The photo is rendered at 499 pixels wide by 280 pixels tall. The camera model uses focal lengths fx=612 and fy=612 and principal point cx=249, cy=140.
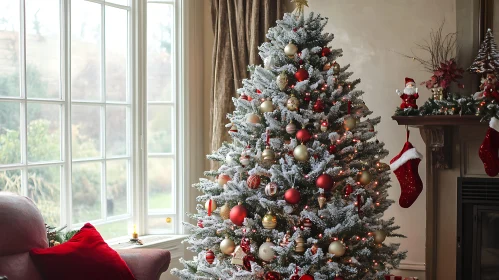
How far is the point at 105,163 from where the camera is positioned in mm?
4047

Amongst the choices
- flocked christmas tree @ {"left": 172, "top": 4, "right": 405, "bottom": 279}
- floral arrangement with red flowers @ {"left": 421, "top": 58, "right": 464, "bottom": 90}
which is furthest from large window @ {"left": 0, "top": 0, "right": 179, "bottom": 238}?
floral arrangement with red flowers @ {"left": 421, "top": 58, "right": 464, "bottom": 90}

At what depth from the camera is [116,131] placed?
13.6ft

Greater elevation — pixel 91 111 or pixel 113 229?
pixel 91 111

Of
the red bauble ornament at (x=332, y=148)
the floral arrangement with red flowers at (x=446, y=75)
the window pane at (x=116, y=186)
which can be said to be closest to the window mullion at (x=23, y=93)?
the window pane at (x=116, y=186)

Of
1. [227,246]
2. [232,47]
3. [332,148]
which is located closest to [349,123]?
[332,148]

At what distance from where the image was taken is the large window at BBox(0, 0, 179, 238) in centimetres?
348

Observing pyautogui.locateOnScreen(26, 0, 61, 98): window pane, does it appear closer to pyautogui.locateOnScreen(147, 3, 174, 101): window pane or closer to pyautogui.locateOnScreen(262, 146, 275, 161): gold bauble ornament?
pyautogui.locateOnScreen(147, 3, 174, 101): window pane

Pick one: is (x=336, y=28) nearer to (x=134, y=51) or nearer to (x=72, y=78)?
(x=134, y=51)

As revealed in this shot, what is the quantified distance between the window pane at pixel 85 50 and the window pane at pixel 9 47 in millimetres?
433

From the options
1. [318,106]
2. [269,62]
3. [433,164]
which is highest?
[269,62]

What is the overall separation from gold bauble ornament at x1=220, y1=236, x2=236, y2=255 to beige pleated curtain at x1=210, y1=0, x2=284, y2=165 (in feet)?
4.61

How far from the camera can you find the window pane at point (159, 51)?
14.4 ft

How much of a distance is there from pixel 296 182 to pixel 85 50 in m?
1.73

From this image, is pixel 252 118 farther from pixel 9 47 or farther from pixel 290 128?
pixel 9 47
